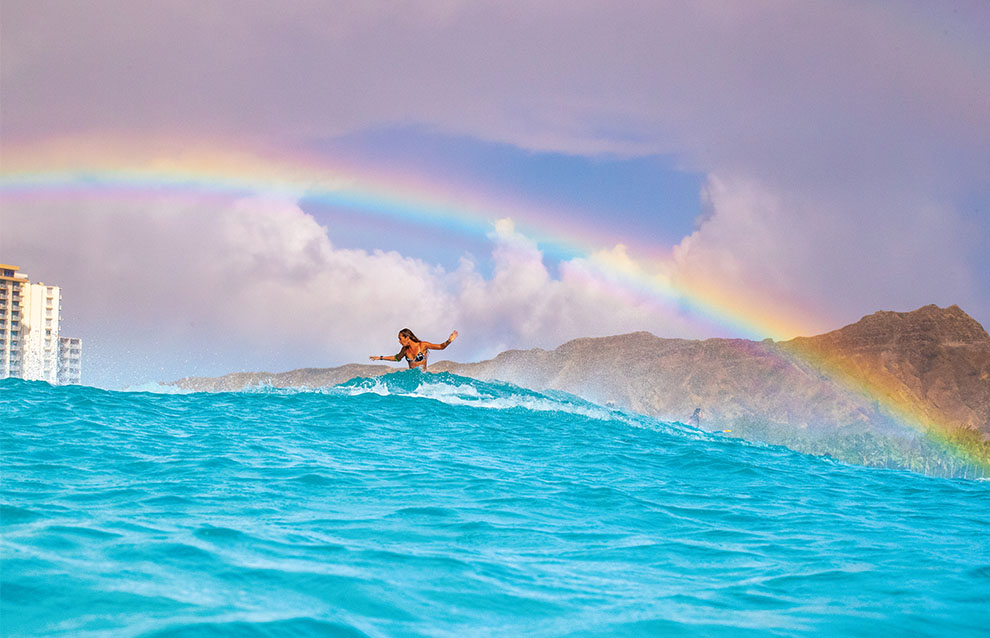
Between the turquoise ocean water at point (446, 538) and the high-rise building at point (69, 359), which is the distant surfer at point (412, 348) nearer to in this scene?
the turquoise ocean water at point (446, 538)

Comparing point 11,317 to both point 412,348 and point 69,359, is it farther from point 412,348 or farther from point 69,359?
point 412,348

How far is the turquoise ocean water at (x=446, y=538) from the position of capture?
542 centimetres

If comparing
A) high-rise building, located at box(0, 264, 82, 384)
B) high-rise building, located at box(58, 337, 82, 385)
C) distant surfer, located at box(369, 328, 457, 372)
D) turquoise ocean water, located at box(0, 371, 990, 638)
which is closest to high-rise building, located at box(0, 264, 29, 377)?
high-rise building, located at box(0, 264, 82, 384)

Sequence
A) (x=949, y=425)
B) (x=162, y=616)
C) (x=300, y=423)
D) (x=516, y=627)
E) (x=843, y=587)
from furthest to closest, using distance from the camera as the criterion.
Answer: (x=949, y=425) < (x=300, y=423) < (x=843, y=587) < (x=516, y=627) < (x=162, y=616)

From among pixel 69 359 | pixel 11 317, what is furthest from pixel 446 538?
pixel 69 359

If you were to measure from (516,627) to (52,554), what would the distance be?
3.73m

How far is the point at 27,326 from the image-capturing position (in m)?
130

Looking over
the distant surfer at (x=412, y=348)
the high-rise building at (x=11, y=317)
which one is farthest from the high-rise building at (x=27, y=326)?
the distant surfer at (x=412, y=348)

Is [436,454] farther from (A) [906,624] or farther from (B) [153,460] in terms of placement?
(A) [906,624]

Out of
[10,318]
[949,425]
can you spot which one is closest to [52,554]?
[10,318]

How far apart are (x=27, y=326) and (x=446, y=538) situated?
477 ft

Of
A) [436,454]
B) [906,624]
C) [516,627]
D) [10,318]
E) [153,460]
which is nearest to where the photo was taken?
[516,627]

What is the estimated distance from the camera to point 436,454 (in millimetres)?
13531

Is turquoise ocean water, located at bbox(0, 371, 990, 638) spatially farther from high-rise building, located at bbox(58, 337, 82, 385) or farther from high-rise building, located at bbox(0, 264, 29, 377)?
high-rise building, located at bbox(58, 337, 82, 385)
